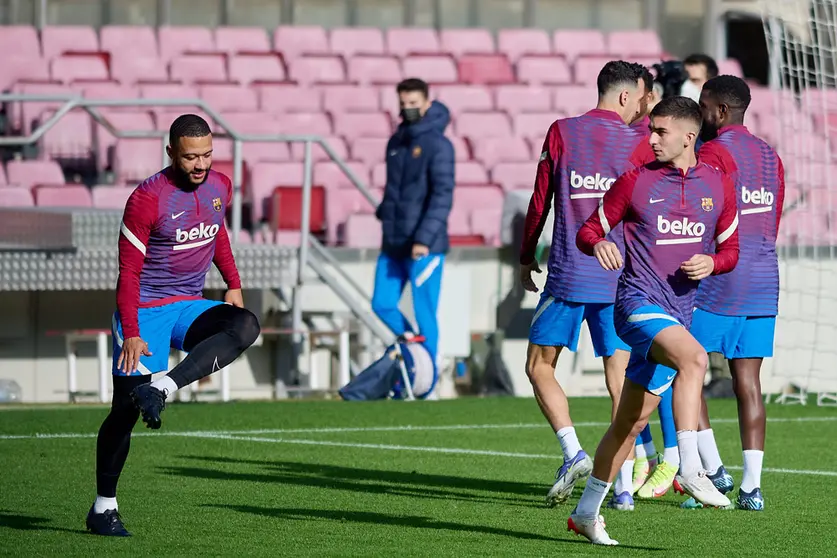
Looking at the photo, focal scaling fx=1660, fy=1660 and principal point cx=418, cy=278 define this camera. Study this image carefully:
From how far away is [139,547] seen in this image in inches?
247

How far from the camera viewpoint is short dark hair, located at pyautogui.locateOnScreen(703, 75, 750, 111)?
25.8ft

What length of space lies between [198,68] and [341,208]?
3.90m

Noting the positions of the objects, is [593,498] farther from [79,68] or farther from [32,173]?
[79,68]

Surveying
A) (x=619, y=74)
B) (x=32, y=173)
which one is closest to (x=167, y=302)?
(x=619, y=74)

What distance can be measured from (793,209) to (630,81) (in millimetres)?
8893

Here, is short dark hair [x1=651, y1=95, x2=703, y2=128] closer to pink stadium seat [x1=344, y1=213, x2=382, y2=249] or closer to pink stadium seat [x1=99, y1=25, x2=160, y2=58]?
pink stadium seat [x1=344, y1=213, x2=382, y2=249]

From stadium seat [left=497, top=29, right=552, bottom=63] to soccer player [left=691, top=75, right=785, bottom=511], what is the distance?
45.0ft

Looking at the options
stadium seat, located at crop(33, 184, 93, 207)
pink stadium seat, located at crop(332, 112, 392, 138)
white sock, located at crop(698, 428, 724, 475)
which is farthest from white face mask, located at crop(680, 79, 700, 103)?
pink stadium seat, located at crop(332, 112, 392, 138)

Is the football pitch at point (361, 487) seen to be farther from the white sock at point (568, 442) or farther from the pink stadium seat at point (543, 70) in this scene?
the pink stadium seat at point (543, 70)

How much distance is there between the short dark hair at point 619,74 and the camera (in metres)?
7.76

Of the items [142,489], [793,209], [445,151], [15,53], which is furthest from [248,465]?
[15,53]

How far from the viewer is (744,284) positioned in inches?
311

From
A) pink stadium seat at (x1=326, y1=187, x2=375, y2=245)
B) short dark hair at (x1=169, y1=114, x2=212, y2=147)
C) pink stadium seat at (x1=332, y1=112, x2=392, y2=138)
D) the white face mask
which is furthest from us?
pink stadium seat at (x1=332, y1=112, x2=392, y2=138)

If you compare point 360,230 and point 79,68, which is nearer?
point 360,230
